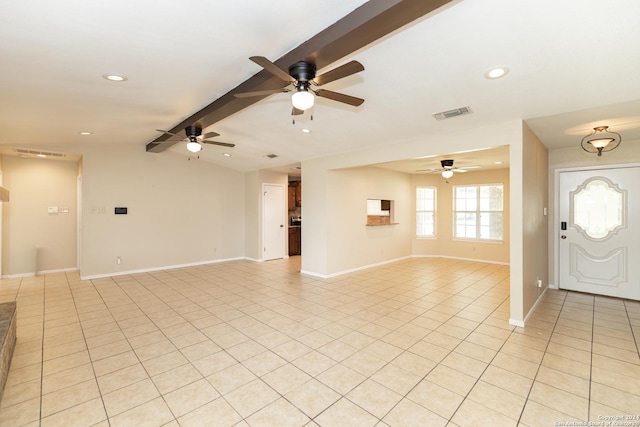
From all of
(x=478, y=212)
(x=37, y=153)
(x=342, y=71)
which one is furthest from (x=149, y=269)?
(x=478, y=212)

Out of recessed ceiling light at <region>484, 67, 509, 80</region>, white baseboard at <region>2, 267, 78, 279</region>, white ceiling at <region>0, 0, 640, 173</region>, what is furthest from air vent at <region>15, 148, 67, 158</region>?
recessed ceiling light at <region>484, 67, 509, 80</region>

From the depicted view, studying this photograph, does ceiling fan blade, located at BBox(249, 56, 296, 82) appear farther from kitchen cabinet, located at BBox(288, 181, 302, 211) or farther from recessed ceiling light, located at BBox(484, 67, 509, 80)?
kitchen cabinet, located at BBox(288, 181, 302, 211)

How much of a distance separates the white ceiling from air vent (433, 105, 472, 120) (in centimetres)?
13

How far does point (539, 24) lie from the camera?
77.4 inches

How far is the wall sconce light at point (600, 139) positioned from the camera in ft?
12.8

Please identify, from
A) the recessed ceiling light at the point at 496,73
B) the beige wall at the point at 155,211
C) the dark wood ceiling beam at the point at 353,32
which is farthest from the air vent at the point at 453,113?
the beige wall at the point at 155,211

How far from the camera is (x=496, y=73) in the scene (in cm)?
254

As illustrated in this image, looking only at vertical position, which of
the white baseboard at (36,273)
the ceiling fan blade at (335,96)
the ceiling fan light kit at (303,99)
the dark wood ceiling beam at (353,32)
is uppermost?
the dark wood ceiling beam at (353,32)

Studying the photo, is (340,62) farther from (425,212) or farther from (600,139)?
(425,212)

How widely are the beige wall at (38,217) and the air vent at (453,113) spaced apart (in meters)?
7.82

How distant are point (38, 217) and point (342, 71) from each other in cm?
760

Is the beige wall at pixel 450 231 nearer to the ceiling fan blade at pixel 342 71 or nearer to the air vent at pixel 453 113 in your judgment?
the air vent at pixel 453 113

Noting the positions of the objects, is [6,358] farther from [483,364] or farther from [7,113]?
[483,364]

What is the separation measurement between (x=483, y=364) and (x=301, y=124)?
11.9ft
